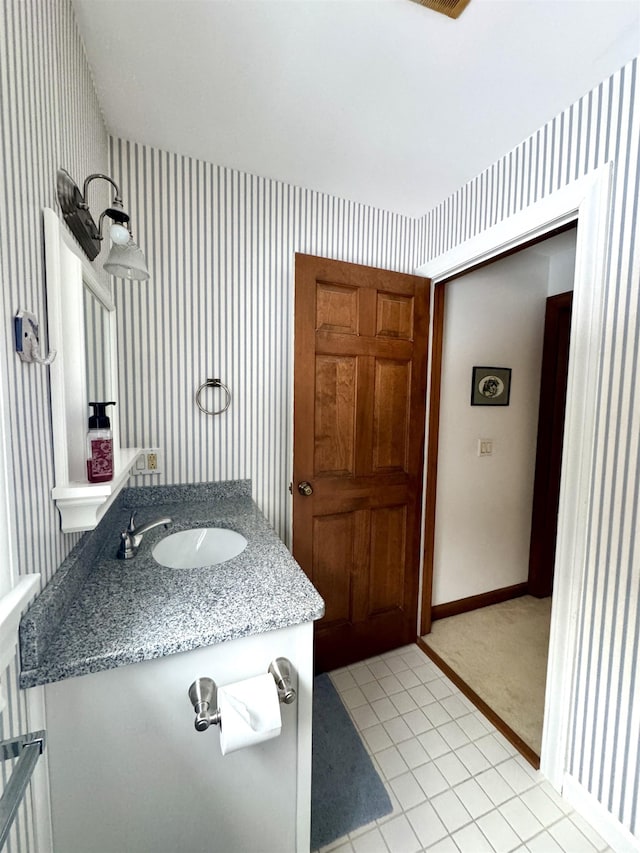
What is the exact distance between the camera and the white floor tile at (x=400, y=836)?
42.7 inches

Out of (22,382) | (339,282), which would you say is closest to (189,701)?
(22,382)

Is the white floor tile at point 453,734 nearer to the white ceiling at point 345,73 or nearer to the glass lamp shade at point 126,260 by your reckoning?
the glass lamp shade at point 126,260

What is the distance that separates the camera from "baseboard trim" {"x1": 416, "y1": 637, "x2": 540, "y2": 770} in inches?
53.7

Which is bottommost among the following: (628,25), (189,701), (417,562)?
(417,562)

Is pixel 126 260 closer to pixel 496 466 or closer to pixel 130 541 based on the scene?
pixel 130 541

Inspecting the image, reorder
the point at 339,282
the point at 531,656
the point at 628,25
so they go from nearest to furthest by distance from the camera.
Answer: the point at 628,25 < the point at 339,282 < the point at 531,656

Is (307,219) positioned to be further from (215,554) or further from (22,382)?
(215,554)

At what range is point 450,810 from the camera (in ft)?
3.89

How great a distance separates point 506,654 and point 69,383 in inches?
95.4

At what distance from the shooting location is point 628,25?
3.10 feet

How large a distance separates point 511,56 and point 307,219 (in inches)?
37.3

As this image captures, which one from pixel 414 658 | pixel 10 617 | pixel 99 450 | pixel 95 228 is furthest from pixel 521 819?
pixel 95 228

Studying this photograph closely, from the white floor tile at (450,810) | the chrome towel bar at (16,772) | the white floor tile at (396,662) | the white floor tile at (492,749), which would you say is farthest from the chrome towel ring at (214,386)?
the white floor tile at (492,749)

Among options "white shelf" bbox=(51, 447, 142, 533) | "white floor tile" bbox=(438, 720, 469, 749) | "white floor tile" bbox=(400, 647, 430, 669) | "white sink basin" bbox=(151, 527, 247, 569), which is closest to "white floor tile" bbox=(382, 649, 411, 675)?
"white floor tile" bbox=(400, 647, 430, 669)
